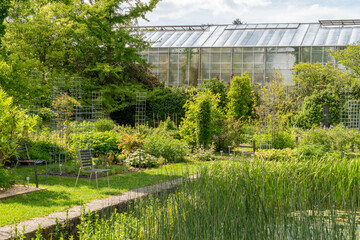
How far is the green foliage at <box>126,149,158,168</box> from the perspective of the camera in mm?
8784

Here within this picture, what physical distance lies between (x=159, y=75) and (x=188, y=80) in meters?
1.75

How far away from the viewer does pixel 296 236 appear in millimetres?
3189

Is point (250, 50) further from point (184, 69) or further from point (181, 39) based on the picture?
point (181, 39)

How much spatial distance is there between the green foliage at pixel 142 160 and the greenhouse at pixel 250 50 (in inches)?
488

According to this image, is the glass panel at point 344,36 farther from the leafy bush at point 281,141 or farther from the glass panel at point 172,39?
the leafy bush at point 281,141

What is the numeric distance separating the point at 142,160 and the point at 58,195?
127 inches

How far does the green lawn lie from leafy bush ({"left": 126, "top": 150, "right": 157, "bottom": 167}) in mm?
982

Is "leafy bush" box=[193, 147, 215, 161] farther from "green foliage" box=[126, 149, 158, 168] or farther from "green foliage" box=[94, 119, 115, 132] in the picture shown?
"green foliage" box=[94, 119, 115, 132]

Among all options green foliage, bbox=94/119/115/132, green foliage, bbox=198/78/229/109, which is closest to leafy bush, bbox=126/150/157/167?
green foliage, bbox=94/119/115/132

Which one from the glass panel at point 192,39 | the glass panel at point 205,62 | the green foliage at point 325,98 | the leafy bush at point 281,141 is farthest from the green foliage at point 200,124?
the glass panel at point 192,39

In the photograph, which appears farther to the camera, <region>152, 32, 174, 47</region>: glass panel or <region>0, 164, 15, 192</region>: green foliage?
<region>152, 32, 174, 47</region>: glass panel

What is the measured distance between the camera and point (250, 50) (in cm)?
2189

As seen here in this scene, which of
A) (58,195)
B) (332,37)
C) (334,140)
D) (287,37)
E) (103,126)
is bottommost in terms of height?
(58,195)

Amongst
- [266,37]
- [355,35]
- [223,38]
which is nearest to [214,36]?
[223,38]
